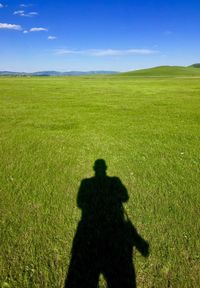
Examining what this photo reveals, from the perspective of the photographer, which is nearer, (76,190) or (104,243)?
(104,243)

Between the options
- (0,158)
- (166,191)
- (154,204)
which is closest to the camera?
(154,204)

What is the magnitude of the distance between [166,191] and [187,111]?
65.5ft

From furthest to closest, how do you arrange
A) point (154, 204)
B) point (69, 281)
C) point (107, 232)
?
point (154, 204) → point (107, 232) → point (69, 281)

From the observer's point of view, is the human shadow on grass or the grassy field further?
the grassy field

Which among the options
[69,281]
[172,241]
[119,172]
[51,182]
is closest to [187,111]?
[119,172]

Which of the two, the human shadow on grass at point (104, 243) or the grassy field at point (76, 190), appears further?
the grassy field at point (76, 190)

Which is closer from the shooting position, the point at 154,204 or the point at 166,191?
the point at 154,204

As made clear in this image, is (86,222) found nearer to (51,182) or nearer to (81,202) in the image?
(81,202)

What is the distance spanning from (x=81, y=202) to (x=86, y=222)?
1.16 meters

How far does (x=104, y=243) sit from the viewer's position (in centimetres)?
649

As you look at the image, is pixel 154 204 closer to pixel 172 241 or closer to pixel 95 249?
pixel 172 241

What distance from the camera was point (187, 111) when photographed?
27.4m

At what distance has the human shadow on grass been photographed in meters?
5.55

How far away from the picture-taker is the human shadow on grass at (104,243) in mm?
5551
